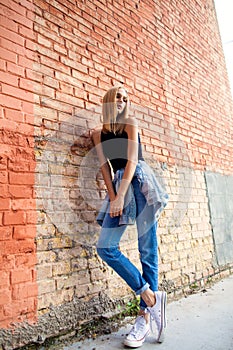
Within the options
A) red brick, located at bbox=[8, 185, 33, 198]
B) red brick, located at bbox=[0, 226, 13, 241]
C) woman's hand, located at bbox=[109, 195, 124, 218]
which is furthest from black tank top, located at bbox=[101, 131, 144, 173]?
red brick, located at bbox=[0, 226, 13, 241]

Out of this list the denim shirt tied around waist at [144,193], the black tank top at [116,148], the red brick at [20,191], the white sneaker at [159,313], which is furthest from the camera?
the black tank top at [116,148]

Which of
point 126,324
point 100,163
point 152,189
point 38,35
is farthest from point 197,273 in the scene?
point 38,35

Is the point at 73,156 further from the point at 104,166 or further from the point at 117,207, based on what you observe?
the point at 117,207

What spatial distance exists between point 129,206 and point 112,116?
659 mm

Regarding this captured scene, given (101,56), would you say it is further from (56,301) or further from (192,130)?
(56,301)

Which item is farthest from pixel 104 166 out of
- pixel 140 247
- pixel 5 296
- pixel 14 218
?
pixel 5 296

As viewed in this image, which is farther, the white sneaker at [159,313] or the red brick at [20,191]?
the white sneaker at [159,313]

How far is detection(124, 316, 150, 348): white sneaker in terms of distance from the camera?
1.73 m

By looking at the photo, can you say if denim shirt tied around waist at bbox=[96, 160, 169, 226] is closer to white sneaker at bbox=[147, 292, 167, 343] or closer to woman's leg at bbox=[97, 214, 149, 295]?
woman's leg at bbox=[97, 214, 149, 295]

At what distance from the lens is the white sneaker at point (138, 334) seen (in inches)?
68.1

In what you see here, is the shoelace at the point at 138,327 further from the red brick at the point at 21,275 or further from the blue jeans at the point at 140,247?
the red brick at the point at 21,275

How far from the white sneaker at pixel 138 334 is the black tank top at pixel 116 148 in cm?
102

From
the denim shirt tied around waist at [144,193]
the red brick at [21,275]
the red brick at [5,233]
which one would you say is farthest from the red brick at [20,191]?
the denim shirt tied around waist at [144,193]

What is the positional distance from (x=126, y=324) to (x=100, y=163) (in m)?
1.15
